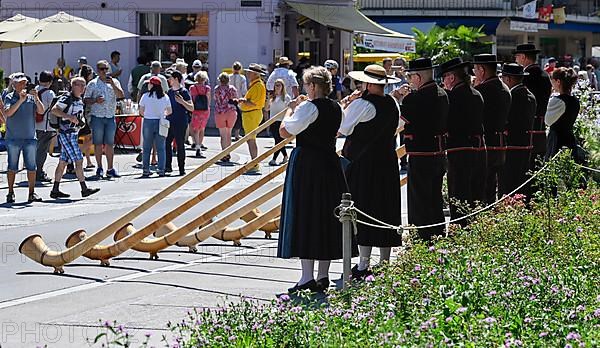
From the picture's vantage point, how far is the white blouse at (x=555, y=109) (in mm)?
13820

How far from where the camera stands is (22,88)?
17.5 meters

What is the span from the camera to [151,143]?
70.2 ft

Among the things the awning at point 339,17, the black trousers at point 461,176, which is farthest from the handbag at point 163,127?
the awning at point 339,17

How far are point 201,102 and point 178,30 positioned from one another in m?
10.1

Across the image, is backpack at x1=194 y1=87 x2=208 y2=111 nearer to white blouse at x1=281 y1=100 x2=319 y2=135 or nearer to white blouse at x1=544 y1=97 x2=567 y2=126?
white blouse at x1=544 y1=97 x2=567 y2=126

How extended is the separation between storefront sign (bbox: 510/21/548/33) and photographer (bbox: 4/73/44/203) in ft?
123

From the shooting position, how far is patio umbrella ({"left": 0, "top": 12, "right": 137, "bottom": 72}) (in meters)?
23.7

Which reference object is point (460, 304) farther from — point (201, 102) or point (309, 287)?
point (201, 102)

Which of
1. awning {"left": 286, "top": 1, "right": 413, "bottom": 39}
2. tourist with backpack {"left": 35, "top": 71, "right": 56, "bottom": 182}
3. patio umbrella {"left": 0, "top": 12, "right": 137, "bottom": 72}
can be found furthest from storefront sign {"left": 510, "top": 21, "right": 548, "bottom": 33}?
tourist with backpack {"left": 35, "top": 71, "right": 56, "bottom": 182}

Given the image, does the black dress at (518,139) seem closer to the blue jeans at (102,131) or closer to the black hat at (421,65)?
the black hat at (421,65)

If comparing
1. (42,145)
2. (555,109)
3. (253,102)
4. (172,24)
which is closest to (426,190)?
(555,109)

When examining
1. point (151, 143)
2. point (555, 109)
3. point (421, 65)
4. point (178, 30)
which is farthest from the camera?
point (178, 30)

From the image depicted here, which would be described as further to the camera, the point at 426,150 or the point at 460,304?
the point at 426,150

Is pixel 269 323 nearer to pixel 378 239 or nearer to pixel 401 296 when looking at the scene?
pixel 401 296
